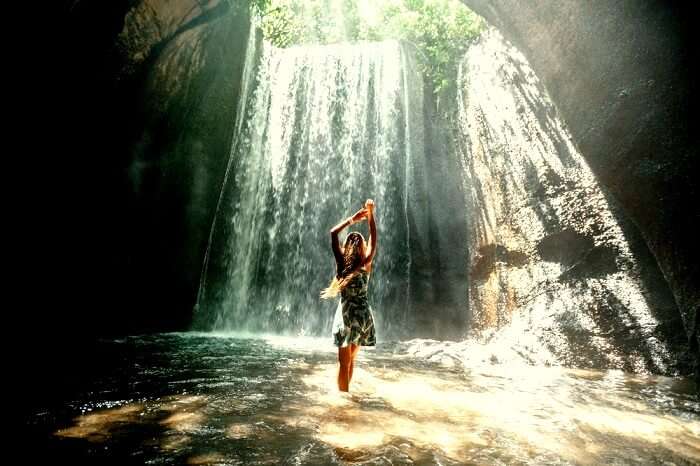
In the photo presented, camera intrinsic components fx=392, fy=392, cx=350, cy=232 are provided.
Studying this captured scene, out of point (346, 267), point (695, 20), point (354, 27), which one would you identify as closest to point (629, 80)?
point (695, 20)

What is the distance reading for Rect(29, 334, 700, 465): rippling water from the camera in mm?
2354

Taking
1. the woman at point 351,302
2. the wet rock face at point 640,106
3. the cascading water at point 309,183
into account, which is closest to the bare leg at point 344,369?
the woman at point 351,302

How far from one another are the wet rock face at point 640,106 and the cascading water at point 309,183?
6605 millimetres

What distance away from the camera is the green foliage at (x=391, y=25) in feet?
34.9

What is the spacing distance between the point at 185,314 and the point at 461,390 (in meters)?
7.82

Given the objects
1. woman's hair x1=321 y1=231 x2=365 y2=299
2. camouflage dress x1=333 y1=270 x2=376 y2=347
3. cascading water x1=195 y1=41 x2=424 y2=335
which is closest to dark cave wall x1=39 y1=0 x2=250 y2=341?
cascading water x1=195 y1=41 x2=424 y2=335

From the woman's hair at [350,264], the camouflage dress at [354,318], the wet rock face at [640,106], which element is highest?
the wet rock face at [640,106]

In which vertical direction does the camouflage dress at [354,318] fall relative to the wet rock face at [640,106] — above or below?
below

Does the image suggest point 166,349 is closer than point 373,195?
Yes

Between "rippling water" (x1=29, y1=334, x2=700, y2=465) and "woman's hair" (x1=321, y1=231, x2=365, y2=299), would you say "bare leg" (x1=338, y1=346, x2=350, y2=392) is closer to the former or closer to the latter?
"rippling water" (x1=29, y1=334, x2=700, y2=465)

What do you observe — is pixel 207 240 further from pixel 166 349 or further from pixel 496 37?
pixel 496 37

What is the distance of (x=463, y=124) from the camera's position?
10016mm

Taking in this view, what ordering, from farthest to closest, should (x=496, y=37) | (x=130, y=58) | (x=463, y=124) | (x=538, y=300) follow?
(x=463, y=124) → (x=496, y=37) → (x=130, y=58) → (x=538, y=300)

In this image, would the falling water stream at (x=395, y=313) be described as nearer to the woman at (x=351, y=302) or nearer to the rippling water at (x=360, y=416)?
the rippling water at (x=360, y=416)
